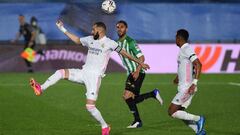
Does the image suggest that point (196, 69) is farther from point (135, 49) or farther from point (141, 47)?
point (141, 47)

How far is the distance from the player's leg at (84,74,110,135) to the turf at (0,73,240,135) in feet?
2.60

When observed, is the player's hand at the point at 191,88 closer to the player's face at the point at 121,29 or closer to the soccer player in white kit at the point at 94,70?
the soccer player in white kit at the point at 94,70

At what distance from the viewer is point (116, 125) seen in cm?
1420

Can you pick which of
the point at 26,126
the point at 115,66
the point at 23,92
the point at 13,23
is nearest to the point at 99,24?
the point at 26,126

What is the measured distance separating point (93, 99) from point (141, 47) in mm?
15914

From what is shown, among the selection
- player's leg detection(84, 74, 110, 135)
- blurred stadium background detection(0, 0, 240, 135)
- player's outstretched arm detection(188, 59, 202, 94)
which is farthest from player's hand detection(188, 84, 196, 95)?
blurred stadium background detection(0, 0, 240, 135)

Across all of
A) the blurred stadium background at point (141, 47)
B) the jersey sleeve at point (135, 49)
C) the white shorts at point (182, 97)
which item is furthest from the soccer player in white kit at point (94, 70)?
the blurred stadium background at point (141, 47)

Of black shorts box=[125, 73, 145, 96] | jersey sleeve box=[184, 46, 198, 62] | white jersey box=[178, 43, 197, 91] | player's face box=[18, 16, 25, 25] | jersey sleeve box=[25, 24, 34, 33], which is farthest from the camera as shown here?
jersey sleeve box=[25, 24, 34, 33]

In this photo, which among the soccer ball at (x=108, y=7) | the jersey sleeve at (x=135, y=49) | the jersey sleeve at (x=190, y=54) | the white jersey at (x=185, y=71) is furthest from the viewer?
the jersey sleeve at (x=135, y=49)

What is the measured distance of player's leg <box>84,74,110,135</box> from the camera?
12242 mm

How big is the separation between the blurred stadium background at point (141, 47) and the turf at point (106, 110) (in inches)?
1.3

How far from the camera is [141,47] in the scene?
2806 centimetres

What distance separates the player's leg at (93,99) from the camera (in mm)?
12242

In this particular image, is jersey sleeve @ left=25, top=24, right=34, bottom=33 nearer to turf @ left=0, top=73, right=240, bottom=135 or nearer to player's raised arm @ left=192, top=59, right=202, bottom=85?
turf @ left=0, top=73, right=240, bottom=135
